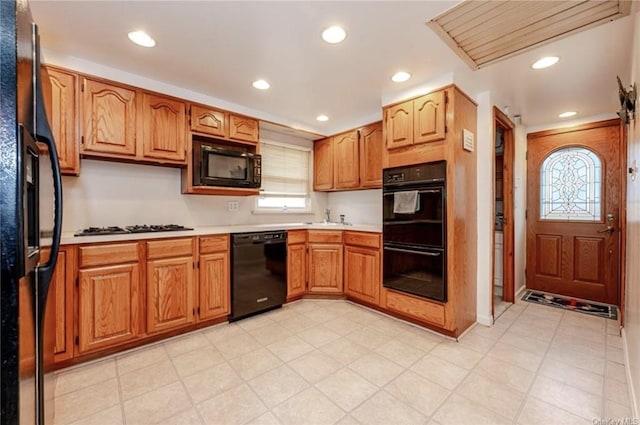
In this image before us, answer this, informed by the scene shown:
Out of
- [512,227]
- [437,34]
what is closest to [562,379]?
[512,227]

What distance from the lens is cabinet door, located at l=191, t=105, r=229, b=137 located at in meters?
2.77

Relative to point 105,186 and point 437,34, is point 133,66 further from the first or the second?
point 437,34

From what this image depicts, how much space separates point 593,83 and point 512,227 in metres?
1.60

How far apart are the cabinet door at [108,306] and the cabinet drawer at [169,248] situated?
6.4 inches

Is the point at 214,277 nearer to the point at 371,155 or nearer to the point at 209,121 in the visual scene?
the point at 209,121

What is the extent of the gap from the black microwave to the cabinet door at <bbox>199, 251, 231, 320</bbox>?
2.50 ft

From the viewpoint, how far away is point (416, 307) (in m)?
2.65

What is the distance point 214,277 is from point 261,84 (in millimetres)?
1919

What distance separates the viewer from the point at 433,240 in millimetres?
2496

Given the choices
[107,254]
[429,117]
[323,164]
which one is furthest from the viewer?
[323,164]

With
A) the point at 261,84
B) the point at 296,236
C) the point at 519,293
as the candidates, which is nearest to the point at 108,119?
the point at 261,84

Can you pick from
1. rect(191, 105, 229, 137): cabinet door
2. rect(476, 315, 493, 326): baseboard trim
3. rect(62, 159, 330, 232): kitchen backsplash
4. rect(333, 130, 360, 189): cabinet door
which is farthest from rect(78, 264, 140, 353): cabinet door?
rect(476, 315, 493, 326): baseboard trim

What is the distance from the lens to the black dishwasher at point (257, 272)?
277cm

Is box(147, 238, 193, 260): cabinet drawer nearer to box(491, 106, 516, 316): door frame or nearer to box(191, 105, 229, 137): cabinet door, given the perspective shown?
box(191, 105, 229, 137): cabinet door
